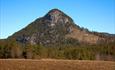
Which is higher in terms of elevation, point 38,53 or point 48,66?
point 38,53

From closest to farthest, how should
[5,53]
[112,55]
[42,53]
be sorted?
[5,53], [42,53], [112,55]

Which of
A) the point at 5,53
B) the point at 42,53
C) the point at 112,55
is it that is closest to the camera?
the point at 5,53

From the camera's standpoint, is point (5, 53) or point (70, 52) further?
point (70, 52)

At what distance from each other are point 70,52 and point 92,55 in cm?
1011

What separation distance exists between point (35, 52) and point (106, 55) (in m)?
39.6

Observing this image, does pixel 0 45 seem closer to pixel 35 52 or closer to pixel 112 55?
pixel 35 52

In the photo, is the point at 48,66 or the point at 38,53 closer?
the point at 48,66

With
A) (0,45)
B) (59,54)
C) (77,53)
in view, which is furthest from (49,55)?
(0,45)

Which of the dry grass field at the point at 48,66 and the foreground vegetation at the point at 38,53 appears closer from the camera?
the dry grass field at the point at 48,66

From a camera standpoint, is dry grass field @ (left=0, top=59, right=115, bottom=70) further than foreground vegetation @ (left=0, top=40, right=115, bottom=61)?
No

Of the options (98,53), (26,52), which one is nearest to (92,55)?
(98,53)

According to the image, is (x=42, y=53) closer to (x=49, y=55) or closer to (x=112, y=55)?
(x=49, y=55)

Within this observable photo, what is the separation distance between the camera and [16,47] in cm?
12600

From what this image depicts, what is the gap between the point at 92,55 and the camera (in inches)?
5330
